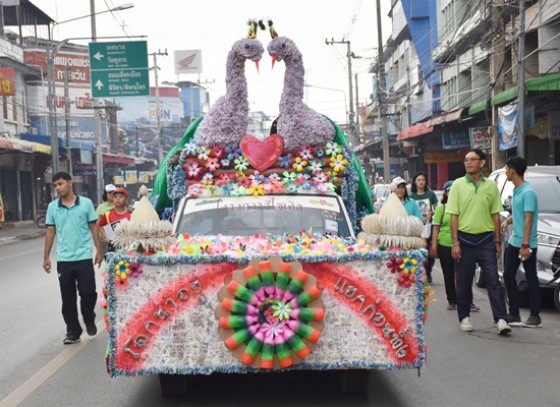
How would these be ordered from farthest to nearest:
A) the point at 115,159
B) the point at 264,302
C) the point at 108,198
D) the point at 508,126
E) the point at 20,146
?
the point at 115,159 < the point at 20,146 < the point at 508,126 < the point at 108,198 < the point at 264,302

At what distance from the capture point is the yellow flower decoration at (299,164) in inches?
309

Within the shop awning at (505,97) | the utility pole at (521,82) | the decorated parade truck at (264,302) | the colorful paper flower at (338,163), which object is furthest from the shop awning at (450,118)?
the decorated parade truck at (264,302)

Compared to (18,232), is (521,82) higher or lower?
higher

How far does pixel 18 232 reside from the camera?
34.0 meters

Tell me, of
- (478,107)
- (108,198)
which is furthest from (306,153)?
(478,107)

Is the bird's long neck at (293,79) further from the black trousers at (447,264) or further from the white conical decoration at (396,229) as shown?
the white conical decoration at (396,229)

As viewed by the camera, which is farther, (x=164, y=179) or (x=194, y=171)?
(x=164, y=179)

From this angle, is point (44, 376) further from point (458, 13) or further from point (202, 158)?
point (458, 13)

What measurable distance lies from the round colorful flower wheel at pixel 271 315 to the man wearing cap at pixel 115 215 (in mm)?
5135

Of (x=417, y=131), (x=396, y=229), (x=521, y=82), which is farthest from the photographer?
(x=417, y=131)

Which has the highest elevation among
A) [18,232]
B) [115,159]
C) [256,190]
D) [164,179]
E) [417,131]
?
[417,131]

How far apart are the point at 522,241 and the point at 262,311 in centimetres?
435

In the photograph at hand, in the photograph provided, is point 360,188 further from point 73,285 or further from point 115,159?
point 115,159

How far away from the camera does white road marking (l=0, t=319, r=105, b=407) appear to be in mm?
5977
